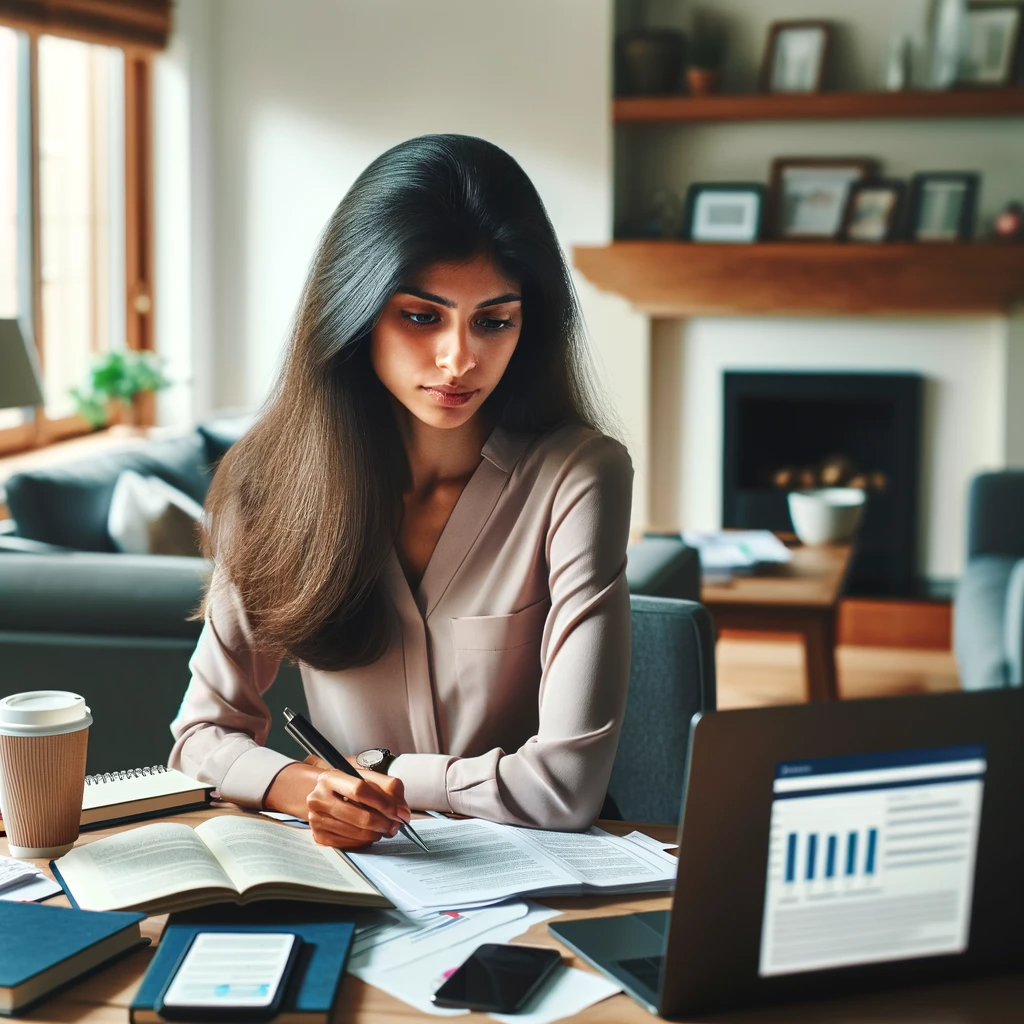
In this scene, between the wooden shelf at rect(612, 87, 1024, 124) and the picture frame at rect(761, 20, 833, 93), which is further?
the picture frame at rect(761, 20, 833, 93)

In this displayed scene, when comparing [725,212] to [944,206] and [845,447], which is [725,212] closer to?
[944,206]

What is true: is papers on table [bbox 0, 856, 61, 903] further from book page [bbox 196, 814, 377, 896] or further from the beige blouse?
the beige blouse

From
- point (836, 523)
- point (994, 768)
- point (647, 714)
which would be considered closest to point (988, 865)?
point (994, 768)

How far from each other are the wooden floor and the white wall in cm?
71

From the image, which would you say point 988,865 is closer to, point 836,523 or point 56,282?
point 836,523

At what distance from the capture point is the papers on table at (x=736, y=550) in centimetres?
312

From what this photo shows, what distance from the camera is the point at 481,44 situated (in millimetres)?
4766

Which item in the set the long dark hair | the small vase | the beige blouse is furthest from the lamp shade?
the small vase

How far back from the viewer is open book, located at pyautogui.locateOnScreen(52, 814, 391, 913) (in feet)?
3.11

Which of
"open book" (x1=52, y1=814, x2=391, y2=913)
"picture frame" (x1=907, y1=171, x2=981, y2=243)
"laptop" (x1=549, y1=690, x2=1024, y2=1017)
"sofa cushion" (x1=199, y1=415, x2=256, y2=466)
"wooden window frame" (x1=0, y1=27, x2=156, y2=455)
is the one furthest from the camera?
"wooden window frame" (x1=0, y1=27, x2=156, y2=455)

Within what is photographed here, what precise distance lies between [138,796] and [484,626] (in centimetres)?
39

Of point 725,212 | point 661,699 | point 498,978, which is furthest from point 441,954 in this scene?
point 725,212

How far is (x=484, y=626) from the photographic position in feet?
4.56

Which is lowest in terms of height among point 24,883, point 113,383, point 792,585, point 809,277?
point 792,585
